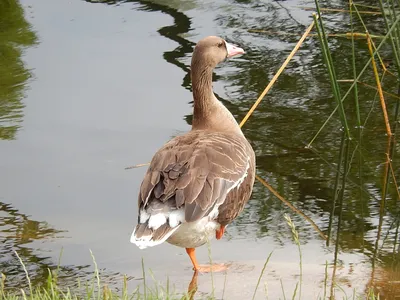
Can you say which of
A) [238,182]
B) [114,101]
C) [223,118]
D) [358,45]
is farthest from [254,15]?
[238,182]

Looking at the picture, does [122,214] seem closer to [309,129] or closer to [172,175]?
[172,175]

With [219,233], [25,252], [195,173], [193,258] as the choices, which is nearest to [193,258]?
[193,258]

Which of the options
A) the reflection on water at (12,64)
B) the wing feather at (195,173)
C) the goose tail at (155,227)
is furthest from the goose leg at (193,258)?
the reflection on water at (12,64)

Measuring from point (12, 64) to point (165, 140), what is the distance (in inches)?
103

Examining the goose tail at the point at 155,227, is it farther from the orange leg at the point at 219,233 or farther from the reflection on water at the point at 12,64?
the reflection on water at the point at 12,64

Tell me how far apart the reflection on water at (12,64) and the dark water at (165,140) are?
2cm

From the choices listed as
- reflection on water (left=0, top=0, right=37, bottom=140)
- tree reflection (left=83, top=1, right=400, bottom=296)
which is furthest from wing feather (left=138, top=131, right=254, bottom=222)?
reflection on water (left=0, top=0, right=37, bottom=140)

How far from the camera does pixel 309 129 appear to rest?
747 centimetres

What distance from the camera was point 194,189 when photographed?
16.3ft

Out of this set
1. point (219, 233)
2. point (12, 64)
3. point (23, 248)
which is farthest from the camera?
point (12, 64)

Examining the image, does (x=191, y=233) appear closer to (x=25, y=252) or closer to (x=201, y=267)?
(x=201, y=267)

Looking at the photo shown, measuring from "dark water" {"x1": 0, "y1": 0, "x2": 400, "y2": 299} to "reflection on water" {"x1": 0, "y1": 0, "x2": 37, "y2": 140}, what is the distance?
2 centimetres

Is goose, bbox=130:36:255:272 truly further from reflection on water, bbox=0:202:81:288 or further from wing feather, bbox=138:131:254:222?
reflection on water, bbox=0:202:81:288

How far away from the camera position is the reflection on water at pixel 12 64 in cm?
787
